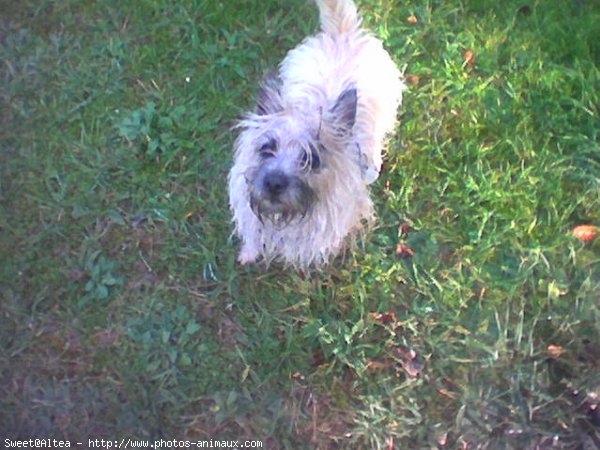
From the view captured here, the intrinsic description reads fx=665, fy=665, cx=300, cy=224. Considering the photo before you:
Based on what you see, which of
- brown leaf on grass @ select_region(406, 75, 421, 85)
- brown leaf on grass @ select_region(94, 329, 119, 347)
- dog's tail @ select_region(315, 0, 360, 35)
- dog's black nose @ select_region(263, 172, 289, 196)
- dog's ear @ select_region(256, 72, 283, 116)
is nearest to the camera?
dog's black nose @ select_region(263, 172, 289, 196)

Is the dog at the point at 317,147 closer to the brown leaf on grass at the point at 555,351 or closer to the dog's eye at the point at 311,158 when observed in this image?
the dog's eye at the point at 311,158

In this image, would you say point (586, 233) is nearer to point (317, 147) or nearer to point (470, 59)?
point (470, 59)

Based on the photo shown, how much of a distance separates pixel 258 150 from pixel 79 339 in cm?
150

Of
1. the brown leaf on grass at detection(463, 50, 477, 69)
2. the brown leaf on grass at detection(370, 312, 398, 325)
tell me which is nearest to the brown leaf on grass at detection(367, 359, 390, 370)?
the brown leaf on grass at detection(370, 312, 398, 325)

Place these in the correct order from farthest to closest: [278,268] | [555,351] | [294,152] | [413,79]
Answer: [413,79] → [278,268] → [555,351] → [294,152]

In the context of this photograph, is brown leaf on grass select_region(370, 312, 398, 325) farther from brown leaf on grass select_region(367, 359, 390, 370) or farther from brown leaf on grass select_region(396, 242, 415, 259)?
brown leaf on grass select_region(396, 242, 415, 259)

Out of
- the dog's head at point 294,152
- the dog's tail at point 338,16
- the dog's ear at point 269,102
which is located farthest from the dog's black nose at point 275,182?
the dog's tail at point 338,16

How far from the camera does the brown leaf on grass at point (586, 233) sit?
354 centimetres

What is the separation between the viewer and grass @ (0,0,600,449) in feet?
10.9

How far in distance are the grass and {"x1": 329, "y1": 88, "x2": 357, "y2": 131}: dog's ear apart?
925mm

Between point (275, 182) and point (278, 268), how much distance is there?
924 mm

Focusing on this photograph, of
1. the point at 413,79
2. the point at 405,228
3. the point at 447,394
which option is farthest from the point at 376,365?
the point at 413,79

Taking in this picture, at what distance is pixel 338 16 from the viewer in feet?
10.8

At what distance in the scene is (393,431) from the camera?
3246mm
